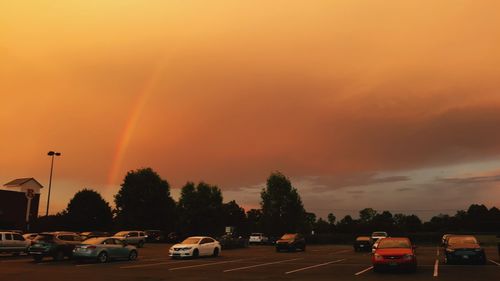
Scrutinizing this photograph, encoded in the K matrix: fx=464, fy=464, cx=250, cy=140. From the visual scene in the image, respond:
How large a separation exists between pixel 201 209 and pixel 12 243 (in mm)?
66312

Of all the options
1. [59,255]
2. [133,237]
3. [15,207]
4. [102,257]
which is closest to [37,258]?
[59,255]

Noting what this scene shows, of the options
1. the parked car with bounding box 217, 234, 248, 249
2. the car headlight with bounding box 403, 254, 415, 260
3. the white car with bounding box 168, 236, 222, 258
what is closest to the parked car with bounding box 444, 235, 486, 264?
the car headlight with bounding box 403, 254, 415, 260

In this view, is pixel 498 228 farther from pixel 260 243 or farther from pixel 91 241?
pixel 91 241

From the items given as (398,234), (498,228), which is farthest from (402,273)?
(498,228)

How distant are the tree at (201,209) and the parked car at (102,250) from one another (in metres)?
66.5

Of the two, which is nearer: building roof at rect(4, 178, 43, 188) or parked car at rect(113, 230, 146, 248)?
parked car at rect(113, 230, 146, 248)

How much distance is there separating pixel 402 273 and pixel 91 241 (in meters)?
18.3

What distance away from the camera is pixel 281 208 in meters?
83.1

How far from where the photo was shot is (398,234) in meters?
84.1

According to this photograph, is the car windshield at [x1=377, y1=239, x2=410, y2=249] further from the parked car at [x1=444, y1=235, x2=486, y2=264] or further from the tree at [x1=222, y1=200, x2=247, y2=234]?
the tree at [x1=222, y1=200, x2=247, y2=234]

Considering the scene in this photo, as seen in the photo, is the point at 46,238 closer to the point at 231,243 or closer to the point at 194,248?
the point at 194,248

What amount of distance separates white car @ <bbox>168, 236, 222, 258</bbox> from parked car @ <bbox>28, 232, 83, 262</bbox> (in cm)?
669

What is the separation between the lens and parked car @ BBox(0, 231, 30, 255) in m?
32.8

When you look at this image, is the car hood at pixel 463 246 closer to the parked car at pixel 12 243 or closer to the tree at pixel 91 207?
the parked car at pixel 12 243
